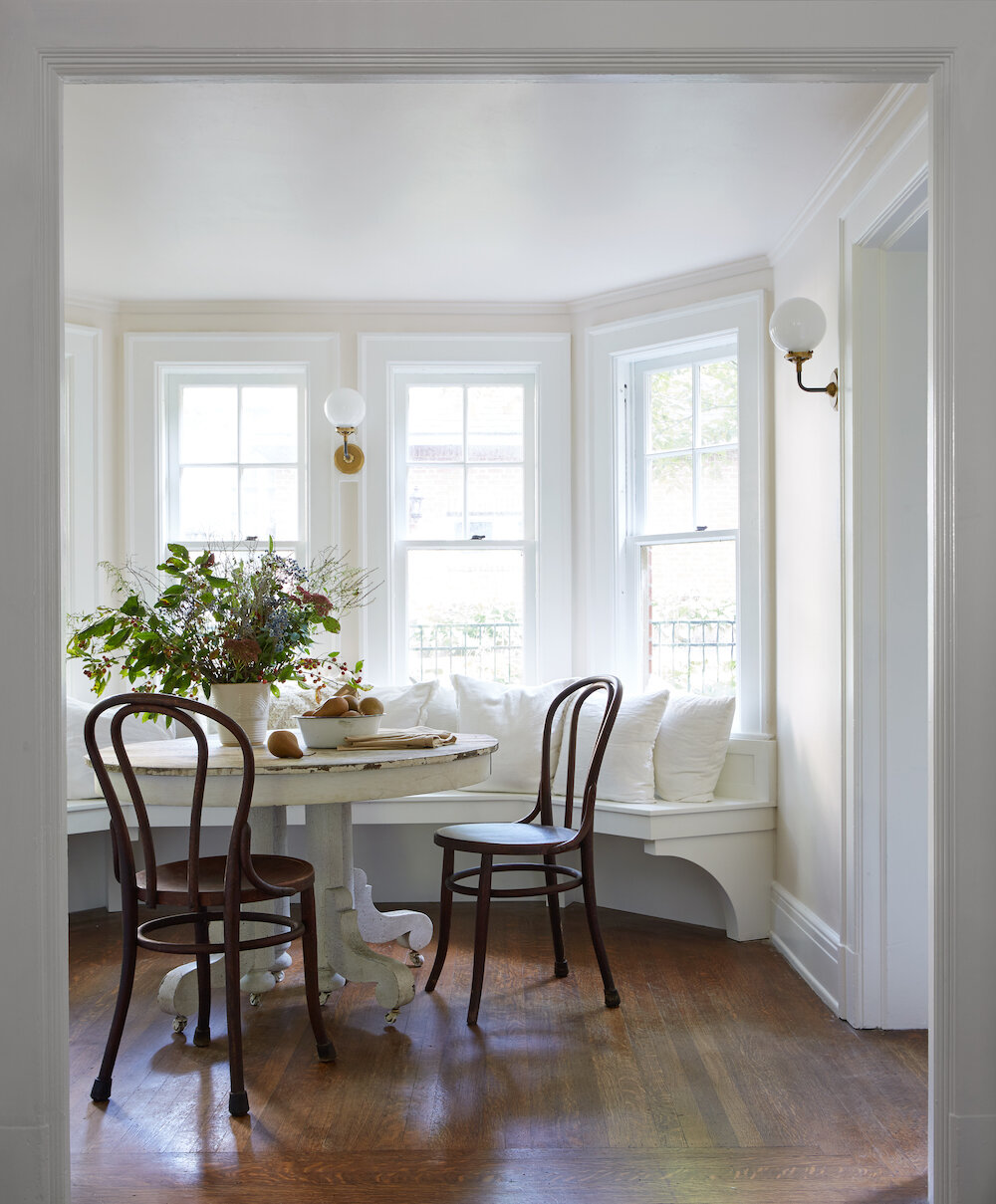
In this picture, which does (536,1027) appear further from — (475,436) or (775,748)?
(475,436)

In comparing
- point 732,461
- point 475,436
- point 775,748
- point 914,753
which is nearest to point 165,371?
point 475,436

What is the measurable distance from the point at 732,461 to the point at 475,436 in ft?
3.87

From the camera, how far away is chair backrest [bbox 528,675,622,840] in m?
3.40

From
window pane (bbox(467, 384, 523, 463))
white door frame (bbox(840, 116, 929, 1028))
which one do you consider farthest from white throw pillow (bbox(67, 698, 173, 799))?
white door frame (bbox(840, 116, 929, 1028))

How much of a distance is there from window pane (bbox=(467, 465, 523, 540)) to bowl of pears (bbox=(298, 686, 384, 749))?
5.95ft

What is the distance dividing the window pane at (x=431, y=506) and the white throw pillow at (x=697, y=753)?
4.54ft

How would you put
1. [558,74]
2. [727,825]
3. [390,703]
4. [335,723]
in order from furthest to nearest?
1. [390,703]
2. [727,825]
3. [335,723]
4. [558,74]

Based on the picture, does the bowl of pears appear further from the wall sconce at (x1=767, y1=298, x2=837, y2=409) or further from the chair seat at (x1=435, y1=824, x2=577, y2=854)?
the wall sconce at (x1=767, y1=298, x2=837, y2=409)

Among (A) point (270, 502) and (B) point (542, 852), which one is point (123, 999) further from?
(A) point (270, 502)

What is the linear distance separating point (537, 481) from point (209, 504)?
1.48 m

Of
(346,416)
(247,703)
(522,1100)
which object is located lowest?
(522,1100)

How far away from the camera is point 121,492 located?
4.82 metres

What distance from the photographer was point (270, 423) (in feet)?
16.1

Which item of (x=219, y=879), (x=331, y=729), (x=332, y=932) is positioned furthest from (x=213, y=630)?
(x=332, y=932)
